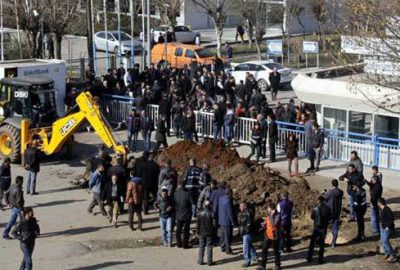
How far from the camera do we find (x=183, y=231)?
19.4 meters

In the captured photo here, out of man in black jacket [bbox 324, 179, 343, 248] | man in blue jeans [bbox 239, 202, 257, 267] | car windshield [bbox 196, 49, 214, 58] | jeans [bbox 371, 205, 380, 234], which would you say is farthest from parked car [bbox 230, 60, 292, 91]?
man in blue jeans [bbox 239, 202, 257, 267]

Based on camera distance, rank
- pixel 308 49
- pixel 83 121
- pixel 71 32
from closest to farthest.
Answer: pixel 83 121, pixel 308 49, pixel 71 32

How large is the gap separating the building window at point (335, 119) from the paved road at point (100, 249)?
5.28m

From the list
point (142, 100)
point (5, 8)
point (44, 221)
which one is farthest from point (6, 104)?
point (5, 8)

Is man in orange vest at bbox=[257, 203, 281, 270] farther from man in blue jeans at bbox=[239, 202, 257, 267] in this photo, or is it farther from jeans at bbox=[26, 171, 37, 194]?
jeans at bbox=[26, 171, 37, 194]

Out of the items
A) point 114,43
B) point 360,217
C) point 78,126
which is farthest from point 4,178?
point 114,43

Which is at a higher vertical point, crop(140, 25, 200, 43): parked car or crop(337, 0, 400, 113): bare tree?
crop(337, 0, 400, 113): bare tree

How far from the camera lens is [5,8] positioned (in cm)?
4362

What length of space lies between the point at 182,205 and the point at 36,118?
29.7 ft

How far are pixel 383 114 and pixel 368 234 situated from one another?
24.1 feet

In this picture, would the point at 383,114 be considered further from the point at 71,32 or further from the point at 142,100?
the point at 71,32

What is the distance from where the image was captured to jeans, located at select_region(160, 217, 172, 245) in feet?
62.9

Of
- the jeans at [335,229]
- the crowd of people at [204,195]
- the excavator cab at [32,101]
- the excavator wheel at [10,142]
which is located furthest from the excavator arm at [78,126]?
the jeans at [335,229]

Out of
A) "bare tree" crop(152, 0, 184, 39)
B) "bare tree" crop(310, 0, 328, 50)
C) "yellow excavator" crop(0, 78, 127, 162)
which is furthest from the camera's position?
"bare tree" crop(152, 0, 184, 39)
